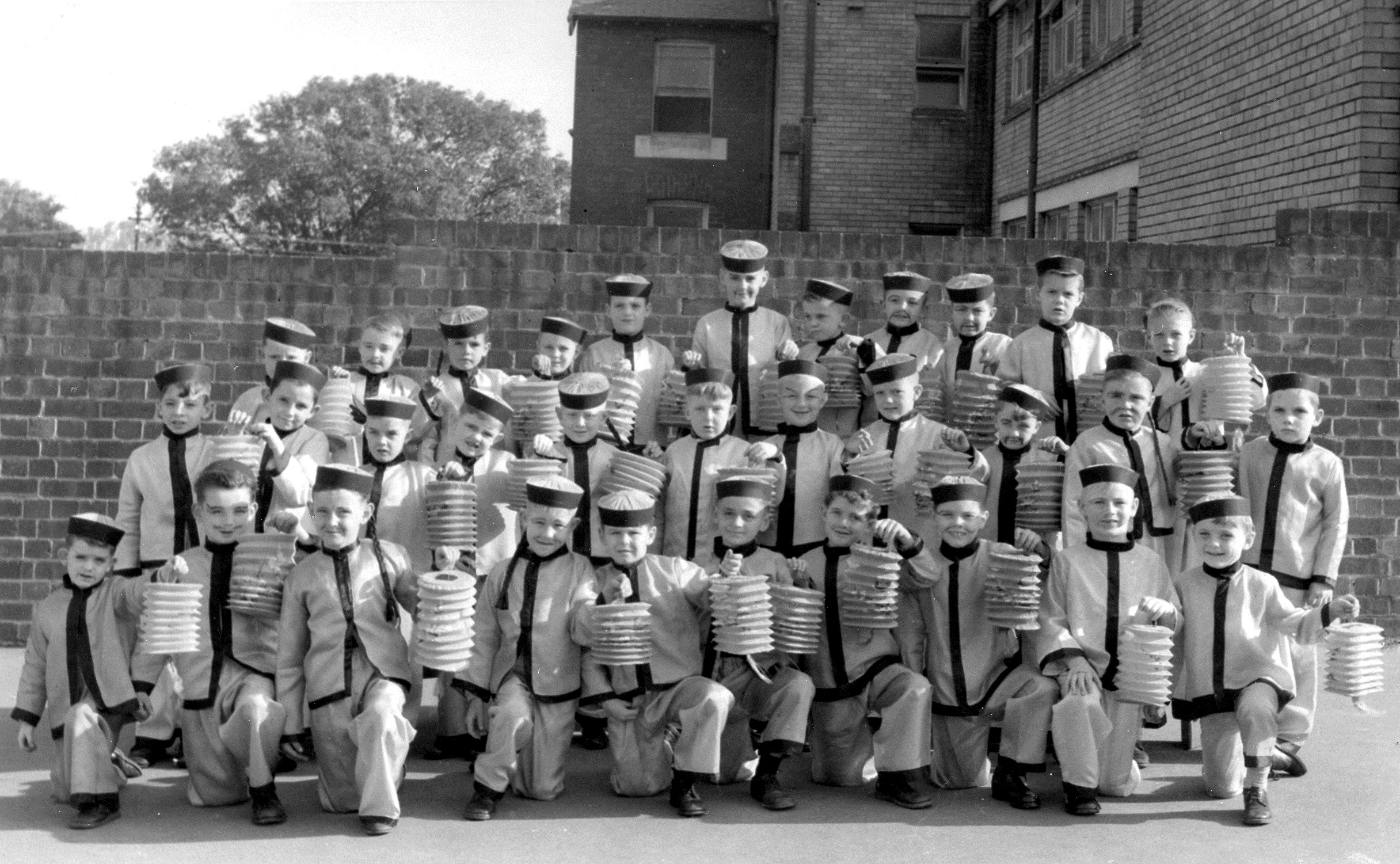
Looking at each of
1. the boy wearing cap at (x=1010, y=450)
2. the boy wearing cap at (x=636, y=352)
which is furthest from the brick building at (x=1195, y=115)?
the boy wearing cap at (x=636, y=352)

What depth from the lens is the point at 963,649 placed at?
21.7 ft

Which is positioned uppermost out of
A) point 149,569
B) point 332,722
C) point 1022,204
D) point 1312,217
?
point 1022,204

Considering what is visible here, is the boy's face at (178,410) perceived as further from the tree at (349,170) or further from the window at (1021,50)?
the tree at (349,170)

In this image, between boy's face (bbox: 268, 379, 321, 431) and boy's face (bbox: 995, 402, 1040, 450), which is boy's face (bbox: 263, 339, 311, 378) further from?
boy's face (bbox: 995, 402, 1040, 450)

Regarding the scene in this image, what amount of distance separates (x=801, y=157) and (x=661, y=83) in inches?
232

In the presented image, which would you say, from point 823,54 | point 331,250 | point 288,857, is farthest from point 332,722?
point 331,250

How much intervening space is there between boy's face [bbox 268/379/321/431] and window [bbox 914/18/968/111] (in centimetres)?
1585

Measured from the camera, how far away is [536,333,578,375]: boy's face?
26.5ft

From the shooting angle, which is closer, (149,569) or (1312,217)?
(149,569)

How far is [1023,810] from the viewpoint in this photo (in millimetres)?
6277

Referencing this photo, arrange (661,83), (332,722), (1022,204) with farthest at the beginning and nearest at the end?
1. (661,83)
2. (1022,204)
3. (332,722)

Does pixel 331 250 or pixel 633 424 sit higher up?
pixel 331 250

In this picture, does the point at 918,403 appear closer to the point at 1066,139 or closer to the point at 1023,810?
the point at 1023,810

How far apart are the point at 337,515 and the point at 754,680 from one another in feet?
6.70
